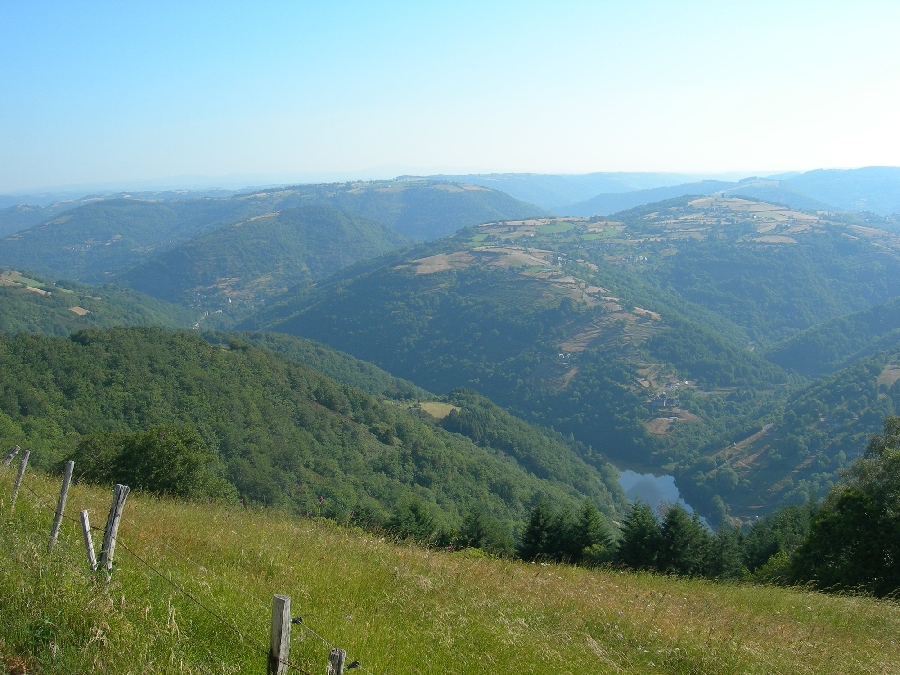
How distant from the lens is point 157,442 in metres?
22.1

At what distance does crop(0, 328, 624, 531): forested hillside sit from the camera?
170 ft

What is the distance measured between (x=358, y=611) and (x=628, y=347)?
468ft

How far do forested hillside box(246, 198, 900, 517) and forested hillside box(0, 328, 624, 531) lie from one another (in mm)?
28354

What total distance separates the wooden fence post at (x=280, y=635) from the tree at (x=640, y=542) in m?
16.8

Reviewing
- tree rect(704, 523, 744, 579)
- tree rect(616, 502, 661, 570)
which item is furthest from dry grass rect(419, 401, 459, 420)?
tree rect(616, 502, 661, 570)

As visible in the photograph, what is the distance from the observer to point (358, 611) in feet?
19.5

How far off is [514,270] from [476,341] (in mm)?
37043

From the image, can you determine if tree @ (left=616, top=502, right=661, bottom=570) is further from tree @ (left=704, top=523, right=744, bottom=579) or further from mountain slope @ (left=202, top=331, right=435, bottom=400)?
mountain slope @ (left=202, top=331, right=435, bottom=400)

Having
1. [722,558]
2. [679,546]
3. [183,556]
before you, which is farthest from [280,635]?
[722,558]

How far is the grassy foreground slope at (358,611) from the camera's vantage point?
4168 mm

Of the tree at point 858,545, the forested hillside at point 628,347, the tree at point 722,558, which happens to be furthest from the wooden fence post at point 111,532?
the forested hillside at point 628,347

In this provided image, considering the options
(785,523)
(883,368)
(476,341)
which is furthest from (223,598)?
(476,341)

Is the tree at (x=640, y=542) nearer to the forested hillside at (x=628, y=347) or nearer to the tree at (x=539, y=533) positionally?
the tree at (x=539, y=533)

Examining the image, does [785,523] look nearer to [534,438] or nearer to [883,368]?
[534,438]
